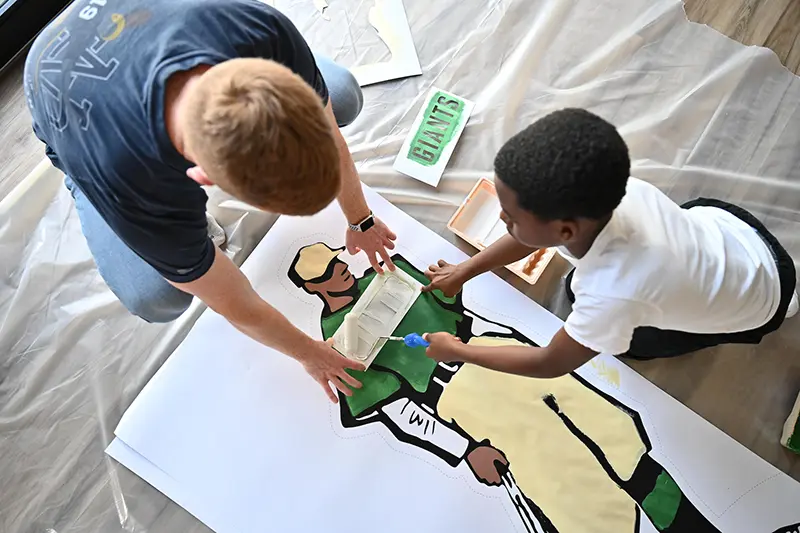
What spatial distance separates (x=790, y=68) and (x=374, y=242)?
873 mm

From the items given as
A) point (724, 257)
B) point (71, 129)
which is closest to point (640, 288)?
point (724, 257)

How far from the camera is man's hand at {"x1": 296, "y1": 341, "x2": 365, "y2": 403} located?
0.91 meters

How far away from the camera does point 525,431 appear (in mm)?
969

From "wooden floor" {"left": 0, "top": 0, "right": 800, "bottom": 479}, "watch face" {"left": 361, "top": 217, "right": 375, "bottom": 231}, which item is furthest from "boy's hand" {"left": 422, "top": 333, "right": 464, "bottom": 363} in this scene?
"wooden floor" {"left": 0, "top": 0, "right": 800, "bottom": 479}

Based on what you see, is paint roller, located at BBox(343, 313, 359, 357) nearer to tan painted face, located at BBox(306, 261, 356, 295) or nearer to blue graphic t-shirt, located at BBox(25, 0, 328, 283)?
tan painted face, located at BBox(306, 261, 356, 295)

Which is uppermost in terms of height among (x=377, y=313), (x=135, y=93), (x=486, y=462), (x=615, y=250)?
(x=135, y=93)

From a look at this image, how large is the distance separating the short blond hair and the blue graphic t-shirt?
0.10m

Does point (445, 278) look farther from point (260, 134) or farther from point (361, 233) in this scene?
point (260, 134)

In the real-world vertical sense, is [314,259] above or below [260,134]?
below

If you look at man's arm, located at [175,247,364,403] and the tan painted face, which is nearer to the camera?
man's arm, located at [175,247,364,403]

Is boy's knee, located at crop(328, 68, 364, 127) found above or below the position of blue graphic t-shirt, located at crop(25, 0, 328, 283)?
below

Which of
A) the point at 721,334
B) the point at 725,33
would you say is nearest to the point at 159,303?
the point at 721,334

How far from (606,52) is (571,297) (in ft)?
1.62

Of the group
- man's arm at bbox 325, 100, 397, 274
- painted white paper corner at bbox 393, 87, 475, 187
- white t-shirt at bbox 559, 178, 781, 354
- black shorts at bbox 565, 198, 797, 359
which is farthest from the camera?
painted white paper corner at bbox 393, 87, 475, 187
